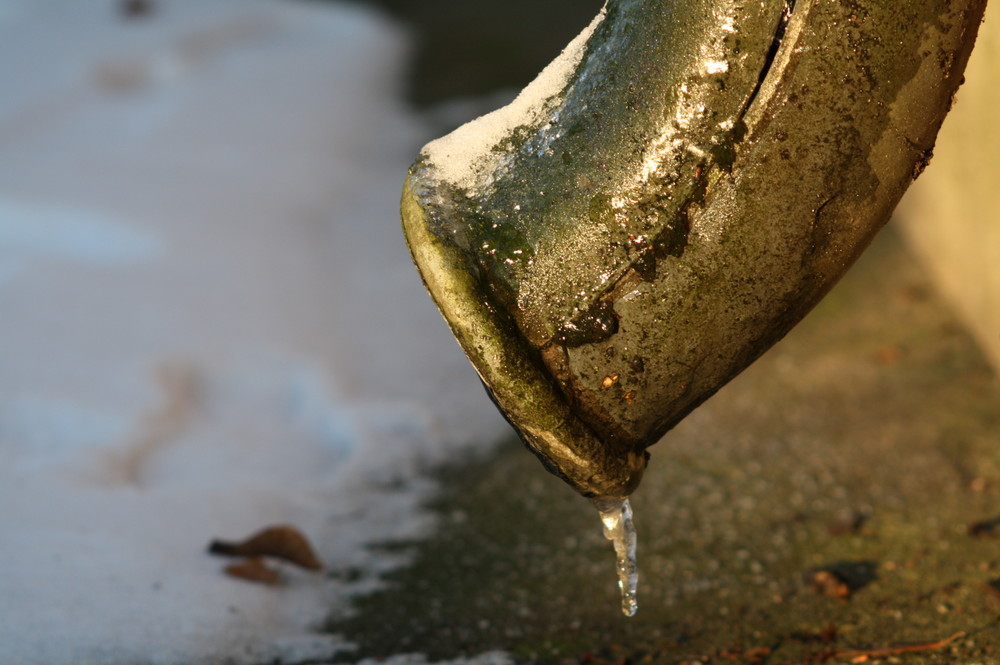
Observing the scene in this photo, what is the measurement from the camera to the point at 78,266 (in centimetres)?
315

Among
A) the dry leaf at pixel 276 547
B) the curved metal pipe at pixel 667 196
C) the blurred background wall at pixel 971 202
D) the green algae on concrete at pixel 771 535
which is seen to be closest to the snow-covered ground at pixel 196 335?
the dry leaf at pixel 276 547

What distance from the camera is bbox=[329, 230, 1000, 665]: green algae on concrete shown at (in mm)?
1897

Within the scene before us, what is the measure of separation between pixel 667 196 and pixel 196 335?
2.00 meters

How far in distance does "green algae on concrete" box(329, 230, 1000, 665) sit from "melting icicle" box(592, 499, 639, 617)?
0.21 metres

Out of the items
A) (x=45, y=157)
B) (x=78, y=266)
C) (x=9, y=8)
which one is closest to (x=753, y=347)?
(x=78, y=266)

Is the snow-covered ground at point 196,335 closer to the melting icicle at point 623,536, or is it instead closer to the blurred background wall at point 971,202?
the melting icicle at point 623,536

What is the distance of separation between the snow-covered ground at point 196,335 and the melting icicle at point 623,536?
583mm

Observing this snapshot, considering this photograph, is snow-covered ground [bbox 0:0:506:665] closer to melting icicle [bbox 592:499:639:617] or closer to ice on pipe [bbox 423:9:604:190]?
melting icicle [bbox 592:499:639:617]

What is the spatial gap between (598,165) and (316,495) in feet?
4.46

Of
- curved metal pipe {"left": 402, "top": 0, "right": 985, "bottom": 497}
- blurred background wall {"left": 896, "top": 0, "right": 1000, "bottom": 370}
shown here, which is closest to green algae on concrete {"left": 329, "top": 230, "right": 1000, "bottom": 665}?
blurred background wall {"left": 896, "top": 0, "right": 1000, "bottom": 370}

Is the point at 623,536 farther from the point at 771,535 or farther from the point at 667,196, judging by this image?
the point at 771,535

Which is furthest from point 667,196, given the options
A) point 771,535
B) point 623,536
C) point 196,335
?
point 196,335

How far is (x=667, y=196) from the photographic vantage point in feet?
4.22

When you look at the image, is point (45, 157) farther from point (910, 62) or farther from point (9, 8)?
point (910, 62)
